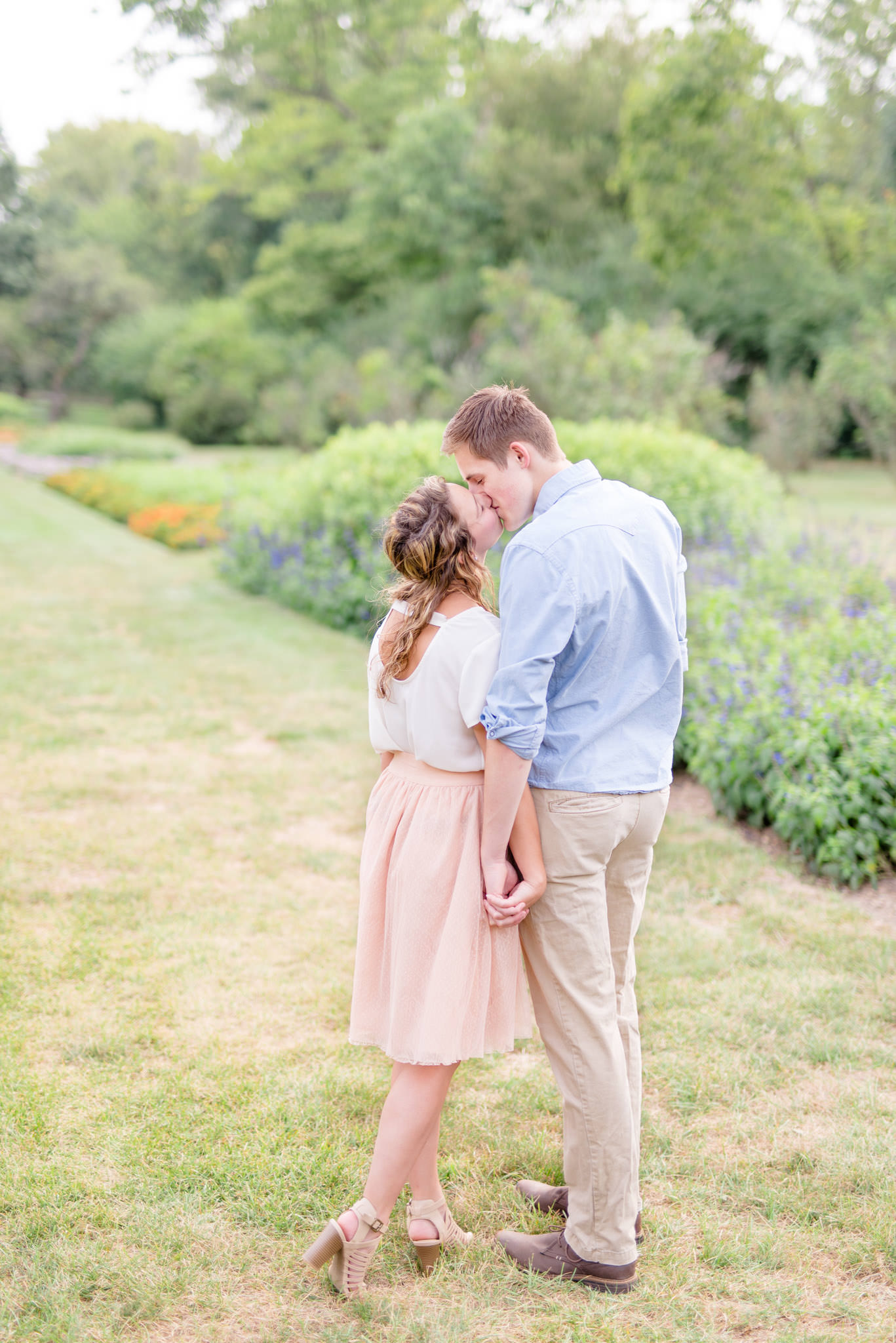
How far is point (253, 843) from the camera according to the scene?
16.3 ft

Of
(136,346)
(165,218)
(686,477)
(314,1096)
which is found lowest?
(314,1096)

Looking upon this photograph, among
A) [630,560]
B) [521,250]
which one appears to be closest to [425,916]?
[630,560]

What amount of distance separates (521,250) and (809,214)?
7934 mm

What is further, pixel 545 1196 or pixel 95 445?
pixel 95 445

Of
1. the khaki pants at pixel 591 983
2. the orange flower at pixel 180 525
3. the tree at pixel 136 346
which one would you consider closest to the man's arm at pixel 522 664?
the khaki pants at pixel 591 983

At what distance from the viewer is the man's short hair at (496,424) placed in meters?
2.06

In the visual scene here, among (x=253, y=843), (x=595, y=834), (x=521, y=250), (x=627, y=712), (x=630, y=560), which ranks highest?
(x=521, y=250)

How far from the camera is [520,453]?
2.08 m

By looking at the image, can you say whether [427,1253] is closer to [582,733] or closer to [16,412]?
[582,733]

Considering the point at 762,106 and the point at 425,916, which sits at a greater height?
the point at 762,106

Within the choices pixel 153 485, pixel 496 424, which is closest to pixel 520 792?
pixel 496 424

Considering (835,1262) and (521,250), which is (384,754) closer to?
(835,1262)

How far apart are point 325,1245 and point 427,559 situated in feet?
4.68

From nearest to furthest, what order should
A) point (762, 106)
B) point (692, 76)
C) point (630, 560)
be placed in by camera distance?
1. point (630, 560)
2. point (692, 76)
3. point (762, 106)
